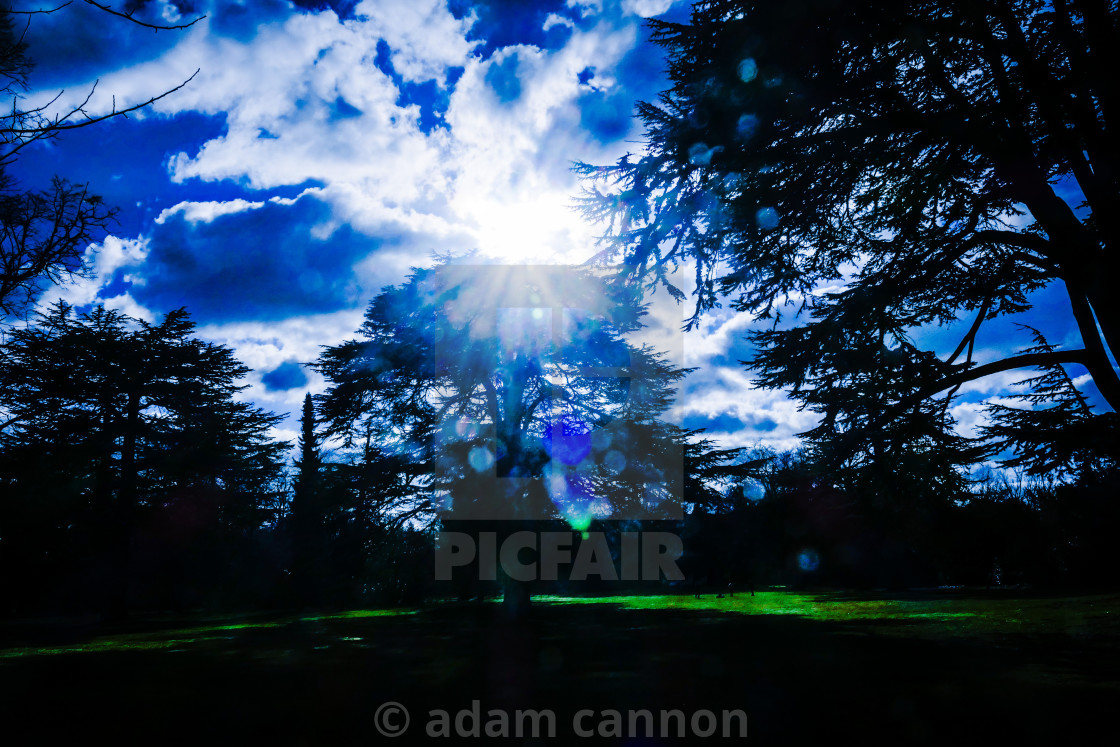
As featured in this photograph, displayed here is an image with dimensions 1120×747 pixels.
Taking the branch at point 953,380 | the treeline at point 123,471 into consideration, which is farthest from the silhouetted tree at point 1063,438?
the treeline at point 123,471

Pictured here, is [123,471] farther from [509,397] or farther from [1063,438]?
[1063,438]

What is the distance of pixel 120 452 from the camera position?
73.7 ft

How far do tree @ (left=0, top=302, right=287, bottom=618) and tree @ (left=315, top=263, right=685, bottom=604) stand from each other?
10816 mm

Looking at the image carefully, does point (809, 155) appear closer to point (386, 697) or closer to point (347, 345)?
point (386, 697)

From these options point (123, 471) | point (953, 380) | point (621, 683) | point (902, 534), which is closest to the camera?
point (621, 683)

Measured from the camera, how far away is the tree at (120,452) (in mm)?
21406

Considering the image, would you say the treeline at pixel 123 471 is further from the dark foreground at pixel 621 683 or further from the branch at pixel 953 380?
the branch at pixel 953 380

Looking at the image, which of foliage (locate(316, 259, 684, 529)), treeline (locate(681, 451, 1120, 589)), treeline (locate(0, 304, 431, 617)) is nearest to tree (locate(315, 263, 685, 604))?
foliage (locate(316, 259, 684, 529))

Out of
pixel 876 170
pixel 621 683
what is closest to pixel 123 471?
pixel 621 683

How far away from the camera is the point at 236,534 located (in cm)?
2591

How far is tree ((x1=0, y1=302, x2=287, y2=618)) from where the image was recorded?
2141 cm

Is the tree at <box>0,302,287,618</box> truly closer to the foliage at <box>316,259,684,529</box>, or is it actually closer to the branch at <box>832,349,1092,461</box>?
the foliage at <box>316,259,684,529</box>

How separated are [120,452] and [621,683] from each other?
77.0 feet

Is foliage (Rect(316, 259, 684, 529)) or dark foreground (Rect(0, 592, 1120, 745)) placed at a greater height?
foliage (Rect(316, 259, 684, 529))
